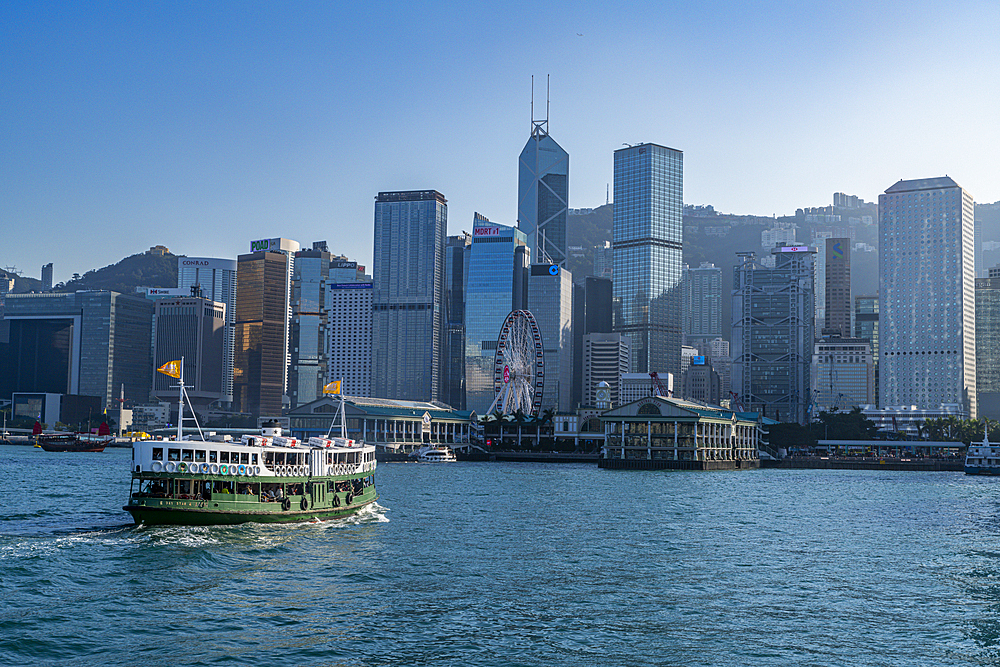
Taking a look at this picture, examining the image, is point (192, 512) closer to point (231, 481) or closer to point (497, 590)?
point (231, 481)

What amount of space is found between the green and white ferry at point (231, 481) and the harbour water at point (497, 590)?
1.58 metres

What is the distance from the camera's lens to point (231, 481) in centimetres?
6762

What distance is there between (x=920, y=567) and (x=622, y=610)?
→ 25.7m

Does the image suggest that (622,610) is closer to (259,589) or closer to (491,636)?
(491,636)

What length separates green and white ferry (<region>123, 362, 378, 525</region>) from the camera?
65.9m

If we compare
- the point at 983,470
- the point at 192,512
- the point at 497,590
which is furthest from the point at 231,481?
the point at 983,470

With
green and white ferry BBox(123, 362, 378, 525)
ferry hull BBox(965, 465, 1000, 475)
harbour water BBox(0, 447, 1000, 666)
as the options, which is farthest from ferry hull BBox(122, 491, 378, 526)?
ferry hull BBox(965, 465, 1000, 475)

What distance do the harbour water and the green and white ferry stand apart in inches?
62.3

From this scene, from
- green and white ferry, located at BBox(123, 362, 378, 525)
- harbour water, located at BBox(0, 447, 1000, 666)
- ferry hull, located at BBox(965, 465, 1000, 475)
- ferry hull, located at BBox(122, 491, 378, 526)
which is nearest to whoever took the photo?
harbour water, located at BBox(0, 447, 1000, 666)

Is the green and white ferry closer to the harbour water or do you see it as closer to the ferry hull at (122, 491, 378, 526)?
the ferry hull at (122, 491, 378, 526)

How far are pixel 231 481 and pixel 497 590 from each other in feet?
85.1

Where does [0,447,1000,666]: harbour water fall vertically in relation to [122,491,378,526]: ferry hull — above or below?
below

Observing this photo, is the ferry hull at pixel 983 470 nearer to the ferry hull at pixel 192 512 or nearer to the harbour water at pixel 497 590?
the harbour water at pixel 497 590

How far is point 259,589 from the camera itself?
49.0 metres
